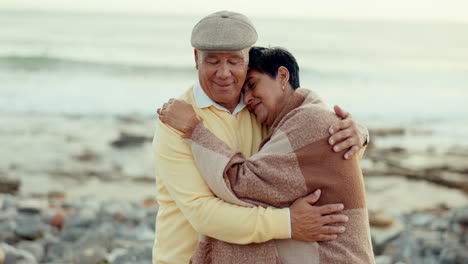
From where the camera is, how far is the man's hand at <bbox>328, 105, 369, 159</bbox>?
106 inches

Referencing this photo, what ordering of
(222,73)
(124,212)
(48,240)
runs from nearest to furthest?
(222,73), (48,240), (124,212)

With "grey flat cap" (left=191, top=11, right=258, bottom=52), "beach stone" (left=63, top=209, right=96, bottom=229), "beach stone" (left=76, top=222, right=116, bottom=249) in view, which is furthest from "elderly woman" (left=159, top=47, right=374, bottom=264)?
"beach stone" (left=63, top=209, right=96, bottom=229)

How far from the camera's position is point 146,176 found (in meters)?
9.05

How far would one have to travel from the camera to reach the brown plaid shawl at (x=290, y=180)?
2.63 m

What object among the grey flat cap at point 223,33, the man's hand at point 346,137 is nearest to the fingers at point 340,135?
the man's hand at point 346,137

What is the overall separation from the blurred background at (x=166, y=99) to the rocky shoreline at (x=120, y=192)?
0.03m

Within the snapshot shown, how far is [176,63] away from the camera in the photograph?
19812 millimetres

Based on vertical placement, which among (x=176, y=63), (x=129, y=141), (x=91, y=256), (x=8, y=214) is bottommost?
(x=176, y=63)

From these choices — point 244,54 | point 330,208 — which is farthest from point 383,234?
point 244,54

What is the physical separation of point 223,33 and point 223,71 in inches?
6.8

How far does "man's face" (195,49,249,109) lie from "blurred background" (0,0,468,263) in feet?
0.95

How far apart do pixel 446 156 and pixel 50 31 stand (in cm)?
1918

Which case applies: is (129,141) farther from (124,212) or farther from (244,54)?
(244,54)

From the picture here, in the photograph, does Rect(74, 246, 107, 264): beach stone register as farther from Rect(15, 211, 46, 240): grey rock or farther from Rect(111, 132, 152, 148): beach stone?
Rect(111, 132, 152, 148): beach stone
